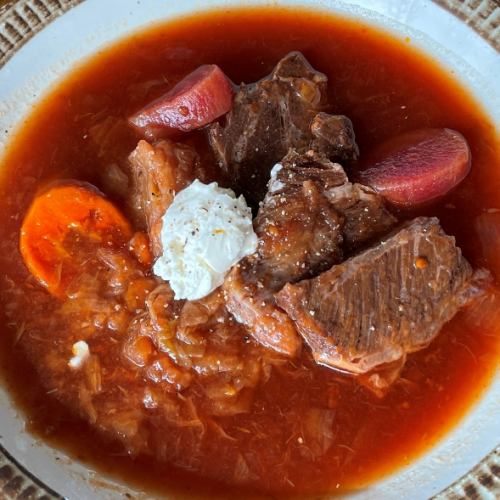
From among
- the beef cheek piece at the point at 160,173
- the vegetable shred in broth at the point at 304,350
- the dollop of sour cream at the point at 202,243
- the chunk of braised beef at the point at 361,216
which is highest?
the dollop of sour cream at the point at 202,243

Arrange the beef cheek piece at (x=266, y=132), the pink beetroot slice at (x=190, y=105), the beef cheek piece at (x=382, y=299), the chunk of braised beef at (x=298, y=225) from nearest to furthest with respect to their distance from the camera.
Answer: the beef cheek piece at (x=382, y=299) → the chunk of braised beef at (x=298, y=225) → the beef cheek piece at (x=266, y=132) → the pink beetroot slice at (x=190, y=105)

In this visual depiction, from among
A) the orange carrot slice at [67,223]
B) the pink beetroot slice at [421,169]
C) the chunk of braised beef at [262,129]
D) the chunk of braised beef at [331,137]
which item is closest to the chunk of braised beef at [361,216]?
the pink beetroot slice at [421,169]

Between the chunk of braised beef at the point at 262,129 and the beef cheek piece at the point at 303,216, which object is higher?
the beef cheek piece at the point at 303,216

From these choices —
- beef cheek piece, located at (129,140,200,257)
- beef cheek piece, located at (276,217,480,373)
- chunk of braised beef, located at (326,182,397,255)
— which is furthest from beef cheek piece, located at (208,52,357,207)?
beef cheek piece, located at (276,217,480,373)

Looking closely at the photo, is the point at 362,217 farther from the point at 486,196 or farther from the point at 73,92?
the point at 73,92

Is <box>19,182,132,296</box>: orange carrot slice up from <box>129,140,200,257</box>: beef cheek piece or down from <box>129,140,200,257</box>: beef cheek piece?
down

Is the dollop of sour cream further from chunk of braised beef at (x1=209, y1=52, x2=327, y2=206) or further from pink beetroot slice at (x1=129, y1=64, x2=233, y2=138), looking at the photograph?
pink beetroot slice at (x1=129, y1=64, x2=233, y2=138)

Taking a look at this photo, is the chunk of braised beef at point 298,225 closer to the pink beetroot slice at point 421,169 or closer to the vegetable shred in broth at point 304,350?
the pink beetroot slice at point 421,169

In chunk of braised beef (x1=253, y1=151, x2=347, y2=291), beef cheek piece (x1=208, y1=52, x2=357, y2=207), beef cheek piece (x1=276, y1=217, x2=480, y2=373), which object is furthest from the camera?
beef cheek piece (x1=208, y1=52, x2=357, y2=207)

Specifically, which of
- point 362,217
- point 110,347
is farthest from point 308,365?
point 110,347
